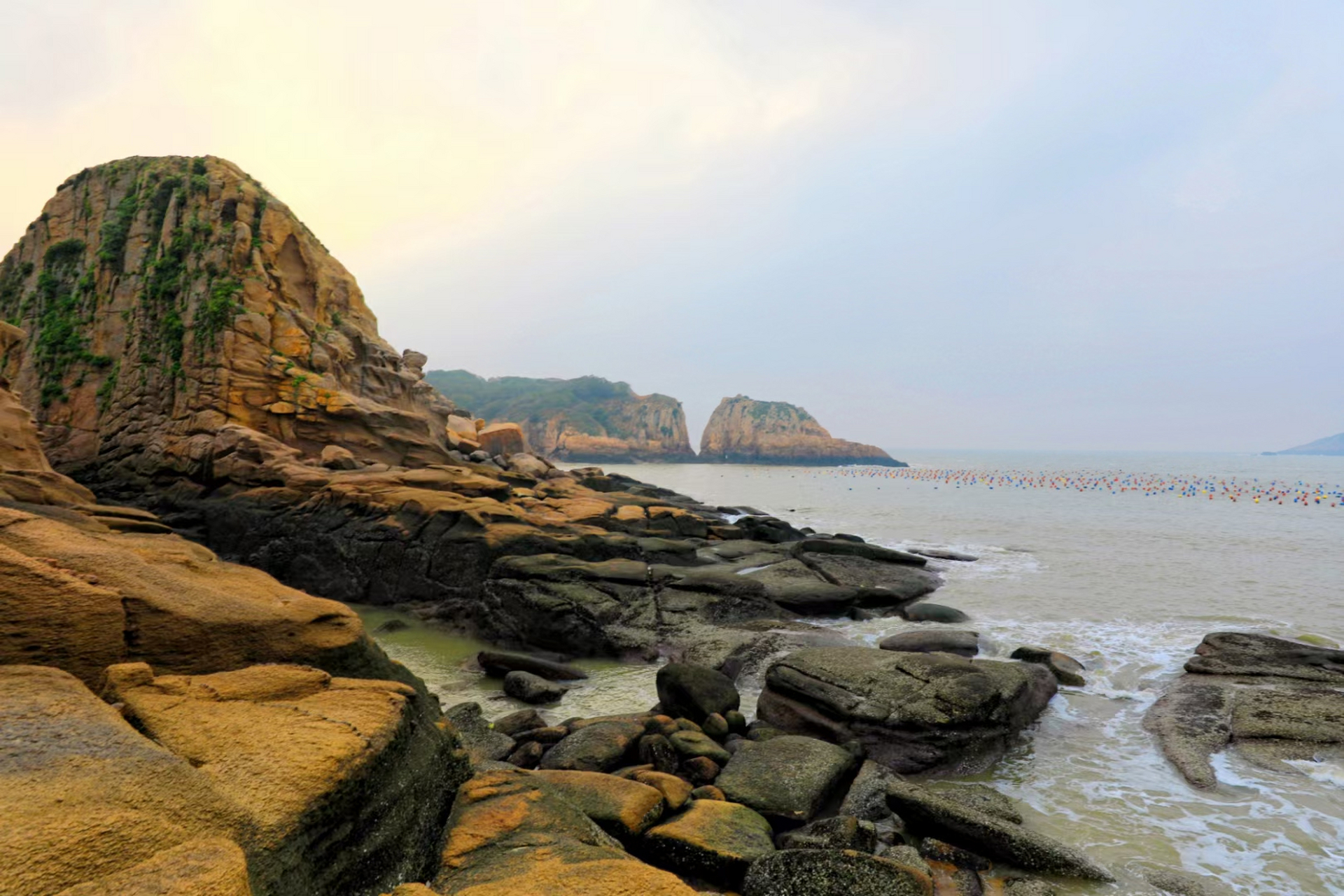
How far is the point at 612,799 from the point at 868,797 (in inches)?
111

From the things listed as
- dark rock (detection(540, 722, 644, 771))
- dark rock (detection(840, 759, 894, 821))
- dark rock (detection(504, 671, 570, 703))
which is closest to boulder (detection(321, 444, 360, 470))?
dark rock (detection(504, 671, 570, 703))

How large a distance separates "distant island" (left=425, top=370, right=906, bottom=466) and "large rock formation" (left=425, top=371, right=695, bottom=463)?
18cm

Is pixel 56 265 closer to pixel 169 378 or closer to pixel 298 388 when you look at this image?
pixel 169 378

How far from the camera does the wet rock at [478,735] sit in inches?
281

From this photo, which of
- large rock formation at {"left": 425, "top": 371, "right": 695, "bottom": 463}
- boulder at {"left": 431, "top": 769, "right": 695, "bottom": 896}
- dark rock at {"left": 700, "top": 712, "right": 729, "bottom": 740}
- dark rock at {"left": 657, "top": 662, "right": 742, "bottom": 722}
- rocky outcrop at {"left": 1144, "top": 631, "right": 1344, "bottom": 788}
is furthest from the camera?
large rock formation at {"left": 425, "top": 371, "right": 695, "bottom": 463}

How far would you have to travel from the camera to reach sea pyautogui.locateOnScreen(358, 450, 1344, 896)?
624cm

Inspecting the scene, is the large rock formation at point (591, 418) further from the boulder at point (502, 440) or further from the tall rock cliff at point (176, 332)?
the tall rock cliff at point (176, 332)

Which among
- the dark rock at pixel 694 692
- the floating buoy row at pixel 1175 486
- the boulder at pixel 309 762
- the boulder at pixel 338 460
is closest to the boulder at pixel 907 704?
the dark rock at pixel 694 692

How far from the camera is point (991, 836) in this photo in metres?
5.66

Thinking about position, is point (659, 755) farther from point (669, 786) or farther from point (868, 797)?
point (868, 797)

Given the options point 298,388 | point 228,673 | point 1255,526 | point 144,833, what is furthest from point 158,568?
point 1255,526

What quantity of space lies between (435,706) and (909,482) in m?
77.5

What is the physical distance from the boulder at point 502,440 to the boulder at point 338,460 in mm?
14908

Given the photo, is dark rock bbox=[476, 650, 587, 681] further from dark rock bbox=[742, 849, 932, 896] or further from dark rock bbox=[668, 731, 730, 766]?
dark rock bbox=[742, 849, 932, 896]
